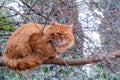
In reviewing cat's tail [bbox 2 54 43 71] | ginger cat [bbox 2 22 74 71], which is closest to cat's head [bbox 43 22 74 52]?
ginger cat [bbox 2 22 74 71]

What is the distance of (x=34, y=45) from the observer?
291cm

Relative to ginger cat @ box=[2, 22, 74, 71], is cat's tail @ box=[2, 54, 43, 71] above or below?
below

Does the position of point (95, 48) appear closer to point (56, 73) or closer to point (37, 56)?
point (37, 56)

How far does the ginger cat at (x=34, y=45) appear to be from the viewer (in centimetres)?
287

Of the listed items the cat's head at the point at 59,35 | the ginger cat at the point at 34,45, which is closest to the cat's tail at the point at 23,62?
the ginger cat at the point at 34,45

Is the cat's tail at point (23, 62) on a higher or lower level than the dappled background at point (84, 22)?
lower

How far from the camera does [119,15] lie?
10.1 ft

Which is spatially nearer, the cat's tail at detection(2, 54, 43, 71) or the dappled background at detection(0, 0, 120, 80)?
the dappled background at detection(0, 0, 120, 80)

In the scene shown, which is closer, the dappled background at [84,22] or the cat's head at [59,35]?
the dappled background at [84,22]

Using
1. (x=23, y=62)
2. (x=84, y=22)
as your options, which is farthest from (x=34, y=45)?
(x=84, y=22)

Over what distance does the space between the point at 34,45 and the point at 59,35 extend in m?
0.22

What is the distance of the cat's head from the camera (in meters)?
2.92

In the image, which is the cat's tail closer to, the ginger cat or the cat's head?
the ginger cat

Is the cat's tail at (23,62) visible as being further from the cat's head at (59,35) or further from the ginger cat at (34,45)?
the cat's head at (59,35)
